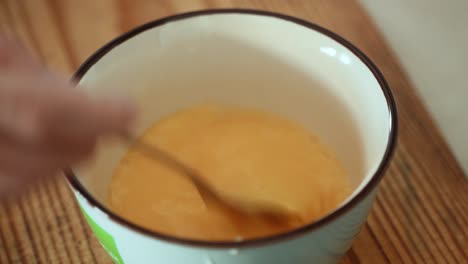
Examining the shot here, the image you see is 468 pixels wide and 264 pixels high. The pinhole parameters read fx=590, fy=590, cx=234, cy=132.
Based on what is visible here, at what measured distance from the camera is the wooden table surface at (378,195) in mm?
448

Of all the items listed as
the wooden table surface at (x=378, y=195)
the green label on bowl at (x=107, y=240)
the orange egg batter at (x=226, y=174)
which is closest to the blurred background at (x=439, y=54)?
the wooden table surface at (x=378, y=195)

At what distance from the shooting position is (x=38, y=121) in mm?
244

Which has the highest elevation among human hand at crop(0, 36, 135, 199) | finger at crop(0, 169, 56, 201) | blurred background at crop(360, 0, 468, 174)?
human hand at crop(0, 36, 135, 199)

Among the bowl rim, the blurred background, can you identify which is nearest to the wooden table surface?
the blurred background

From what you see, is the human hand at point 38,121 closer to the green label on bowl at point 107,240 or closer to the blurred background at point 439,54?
the green label on bowl at point 107,240

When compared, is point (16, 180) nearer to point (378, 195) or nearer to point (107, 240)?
point (107, 240)

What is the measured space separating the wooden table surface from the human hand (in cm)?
17

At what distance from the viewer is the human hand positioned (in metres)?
0.24

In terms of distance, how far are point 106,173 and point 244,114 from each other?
5.8 inches

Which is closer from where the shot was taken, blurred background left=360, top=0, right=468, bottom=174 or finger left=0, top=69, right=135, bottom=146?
finger left=0, top=69, right=135, bottom=146

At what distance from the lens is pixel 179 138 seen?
0.51 meters

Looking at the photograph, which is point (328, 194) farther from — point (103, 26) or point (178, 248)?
point (103, 26)

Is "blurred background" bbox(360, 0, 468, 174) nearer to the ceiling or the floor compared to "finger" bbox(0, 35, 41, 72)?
nearer to the floor

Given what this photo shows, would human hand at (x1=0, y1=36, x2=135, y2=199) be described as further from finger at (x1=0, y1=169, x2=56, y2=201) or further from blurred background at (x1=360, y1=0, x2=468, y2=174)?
blurred background at (x1=360, y1=0, x2=468, y2=174)
